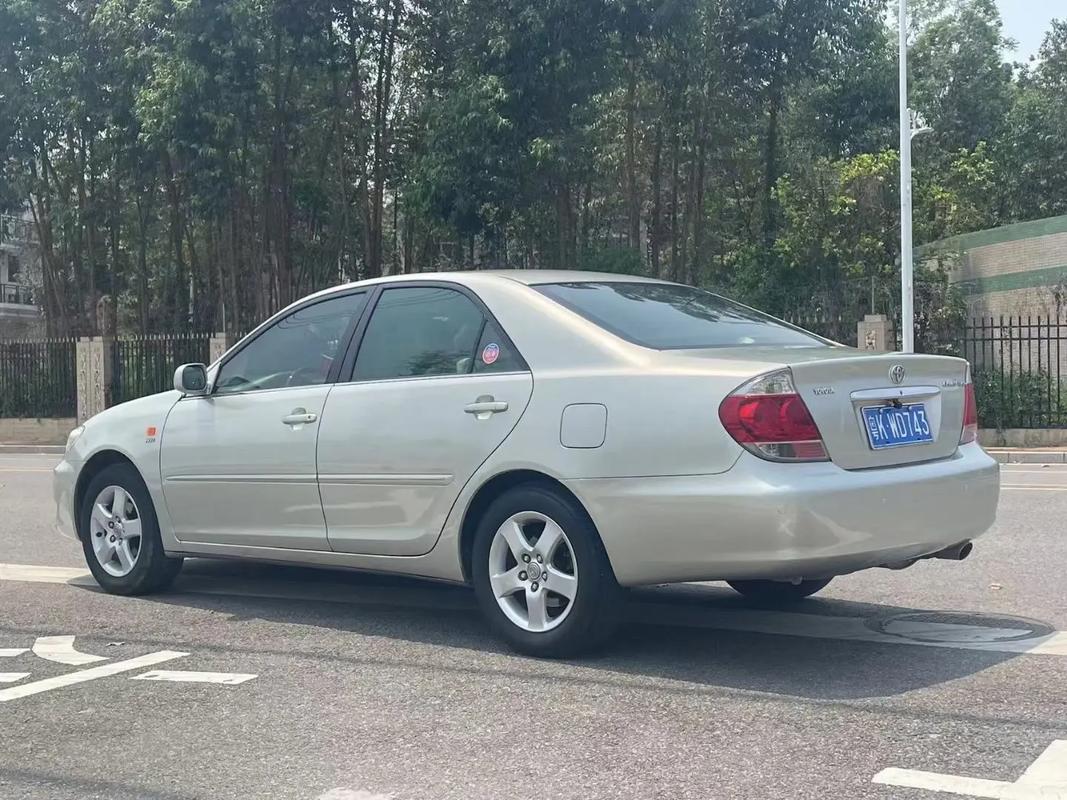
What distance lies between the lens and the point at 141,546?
6973mm

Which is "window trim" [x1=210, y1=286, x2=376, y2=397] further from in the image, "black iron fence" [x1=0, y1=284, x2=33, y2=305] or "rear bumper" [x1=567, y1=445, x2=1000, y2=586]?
"black iron fence" [x1=0, y1=284, x2=33, y2=305]

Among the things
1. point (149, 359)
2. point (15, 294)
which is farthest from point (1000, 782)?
point (15, 294)

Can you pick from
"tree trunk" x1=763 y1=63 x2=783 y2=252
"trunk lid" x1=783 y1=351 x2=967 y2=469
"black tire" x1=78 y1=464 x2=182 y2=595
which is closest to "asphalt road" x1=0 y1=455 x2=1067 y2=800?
"black tire" x1=78 y1=464 x2=182 y2=595

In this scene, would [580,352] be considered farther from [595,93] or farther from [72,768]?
[595,93]

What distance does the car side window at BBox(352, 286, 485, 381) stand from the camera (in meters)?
5.84

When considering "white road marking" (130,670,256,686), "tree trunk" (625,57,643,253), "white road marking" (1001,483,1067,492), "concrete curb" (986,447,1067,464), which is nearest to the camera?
"white road marking" (130,670,256,686)

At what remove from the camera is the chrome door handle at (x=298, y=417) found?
6.15 meters

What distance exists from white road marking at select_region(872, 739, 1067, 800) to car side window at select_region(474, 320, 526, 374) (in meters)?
2.40

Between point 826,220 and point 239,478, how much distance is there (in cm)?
2328

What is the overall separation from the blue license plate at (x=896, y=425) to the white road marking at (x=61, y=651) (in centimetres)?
336

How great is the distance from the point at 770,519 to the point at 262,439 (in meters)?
2.72

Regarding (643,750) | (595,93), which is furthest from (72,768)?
(595,93)

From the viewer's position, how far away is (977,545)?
27.4ft

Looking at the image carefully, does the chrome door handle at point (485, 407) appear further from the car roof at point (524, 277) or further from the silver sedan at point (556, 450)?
the car roof at point (524, 277)
